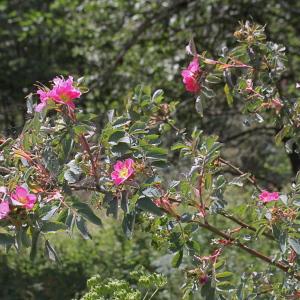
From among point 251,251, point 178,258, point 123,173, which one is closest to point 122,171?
point 123,173

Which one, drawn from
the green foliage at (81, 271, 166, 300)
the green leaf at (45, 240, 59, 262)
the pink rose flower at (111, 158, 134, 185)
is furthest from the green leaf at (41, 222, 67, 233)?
the green foliage at (81, 271, 166, 300)

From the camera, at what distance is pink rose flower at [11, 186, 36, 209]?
1.68m

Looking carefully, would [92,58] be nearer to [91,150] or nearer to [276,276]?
[276,276]

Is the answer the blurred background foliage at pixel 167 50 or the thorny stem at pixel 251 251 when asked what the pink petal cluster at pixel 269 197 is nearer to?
the thorny stem at pixel 251 251

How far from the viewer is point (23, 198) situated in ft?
5.55

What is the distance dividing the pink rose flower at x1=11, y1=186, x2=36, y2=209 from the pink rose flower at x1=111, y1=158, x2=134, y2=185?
0.70ft

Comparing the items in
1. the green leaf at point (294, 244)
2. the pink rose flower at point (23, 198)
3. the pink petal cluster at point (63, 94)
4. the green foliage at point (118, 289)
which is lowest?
the green foliage at point (118, 289)

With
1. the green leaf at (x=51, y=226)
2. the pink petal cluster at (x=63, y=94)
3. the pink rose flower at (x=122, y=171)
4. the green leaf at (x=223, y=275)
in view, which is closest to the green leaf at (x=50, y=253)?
the green leaf at (x=51, y=226)

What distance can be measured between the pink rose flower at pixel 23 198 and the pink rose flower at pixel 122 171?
0.21 metres

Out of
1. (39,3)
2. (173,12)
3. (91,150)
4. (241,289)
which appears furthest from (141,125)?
(39,3)

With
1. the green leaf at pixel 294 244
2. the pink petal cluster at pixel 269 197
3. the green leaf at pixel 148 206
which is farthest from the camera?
the pink petal cluster at pixel 269 197

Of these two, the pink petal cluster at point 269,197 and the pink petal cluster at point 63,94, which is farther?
the pink petal cluster at point 269,197

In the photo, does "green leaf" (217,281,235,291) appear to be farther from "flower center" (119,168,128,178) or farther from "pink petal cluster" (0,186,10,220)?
"pink petal cluster" (0,186,10,220)

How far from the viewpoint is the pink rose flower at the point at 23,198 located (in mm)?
1685
